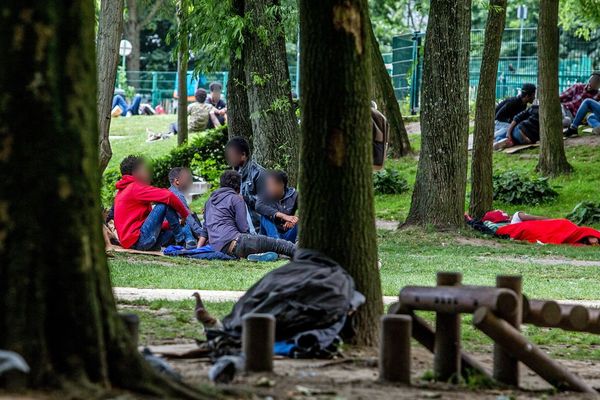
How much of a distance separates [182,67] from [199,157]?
8.34ft

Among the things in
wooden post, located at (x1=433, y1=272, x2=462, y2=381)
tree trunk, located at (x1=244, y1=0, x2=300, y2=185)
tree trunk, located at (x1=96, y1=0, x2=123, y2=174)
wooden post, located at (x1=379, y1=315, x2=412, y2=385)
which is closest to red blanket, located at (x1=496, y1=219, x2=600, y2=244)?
tree trunk, located at (x1=244, y1=0, x2=300, y2=185)

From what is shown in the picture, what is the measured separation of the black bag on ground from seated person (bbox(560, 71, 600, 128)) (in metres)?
21.7

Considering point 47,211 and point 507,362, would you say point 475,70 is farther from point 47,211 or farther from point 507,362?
point 47,211

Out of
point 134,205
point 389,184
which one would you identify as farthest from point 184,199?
point 389,184

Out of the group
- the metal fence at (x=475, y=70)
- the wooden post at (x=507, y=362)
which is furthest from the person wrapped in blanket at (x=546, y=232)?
the metal fence at (x=475, y=70)

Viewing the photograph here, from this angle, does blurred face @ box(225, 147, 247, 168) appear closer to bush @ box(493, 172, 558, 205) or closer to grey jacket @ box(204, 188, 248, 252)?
grey jacket @ box(204, 188, 248, 252)

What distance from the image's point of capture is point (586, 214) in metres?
22.1

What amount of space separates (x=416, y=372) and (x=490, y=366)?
82cm

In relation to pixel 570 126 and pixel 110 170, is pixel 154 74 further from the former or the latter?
pixel 570 126

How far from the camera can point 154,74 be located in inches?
1886

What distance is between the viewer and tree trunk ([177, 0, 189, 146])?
786 inches

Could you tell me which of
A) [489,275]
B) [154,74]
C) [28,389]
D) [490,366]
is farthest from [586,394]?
[154,74]

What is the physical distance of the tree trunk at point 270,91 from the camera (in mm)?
18188

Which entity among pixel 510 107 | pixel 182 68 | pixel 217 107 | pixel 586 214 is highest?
pixel 182 68
